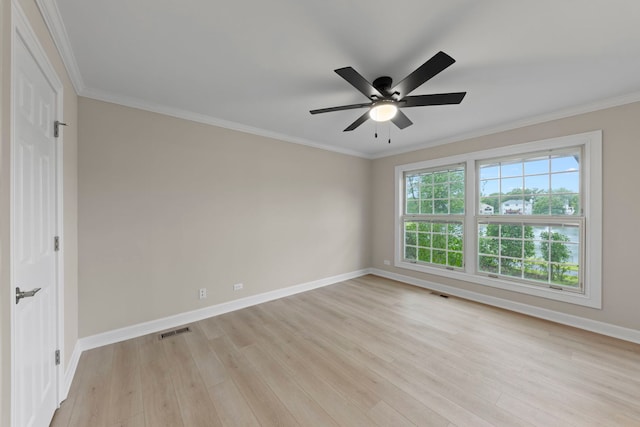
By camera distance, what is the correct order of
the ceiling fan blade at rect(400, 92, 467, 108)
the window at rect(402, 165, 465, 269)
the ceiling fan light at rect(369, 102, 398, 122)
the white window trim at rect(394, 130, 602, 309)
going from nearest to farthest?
the ceiling fan blade at rect(400, 92, 467, 108) → the ceiling fan light at rect(369, 102, 398, 122) → the white window trim at rect(394, 130, 602, 309) → the window at rect(402, 165, 465, 269)

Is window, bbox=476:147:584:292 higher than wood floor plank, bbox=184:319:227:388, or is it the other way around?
window, bbox=476:147:584:292

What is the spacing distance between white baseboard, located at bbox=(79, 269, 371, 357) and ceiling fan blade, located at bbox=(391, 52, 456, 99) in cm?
316

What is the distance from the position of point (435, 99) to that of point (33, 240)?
2862 mm

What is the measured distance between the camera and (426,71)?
166cm

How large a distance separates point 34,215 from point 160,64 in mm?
1449

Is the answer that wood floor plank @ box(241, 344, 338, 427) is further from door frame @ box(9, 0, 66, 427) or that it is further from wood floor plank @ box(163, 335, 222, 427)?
door frame @ box(9, 0, 66, 427)

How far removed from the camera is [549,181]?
3.15 m

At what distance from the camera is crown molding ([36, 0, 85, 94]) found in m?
1.43

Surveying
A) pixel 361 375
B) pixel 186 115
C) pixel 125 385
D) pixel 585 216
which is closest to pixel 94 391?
pixel 125 385

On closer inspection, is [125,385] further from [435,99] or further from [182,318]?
[435,99]

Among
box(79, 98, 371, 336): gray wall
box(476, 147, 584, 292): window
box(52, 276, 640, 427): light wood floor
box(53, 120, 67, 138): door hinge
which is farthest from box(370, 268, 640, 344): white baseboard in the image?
box(53, 120, 67, 138): door hinge

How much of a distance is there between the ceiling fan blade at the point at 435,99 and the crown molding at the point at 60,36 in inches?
95.9

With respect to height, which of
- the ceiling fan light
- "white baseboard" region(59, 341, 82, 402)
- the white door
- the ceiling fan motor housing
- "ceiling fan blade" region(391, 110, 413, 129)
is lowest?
"white baseboard" region(59, 341, 82, 402)

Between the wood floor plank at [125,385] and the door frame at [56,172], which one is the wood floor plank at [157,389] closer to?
the wood floor plank at [125,385]
